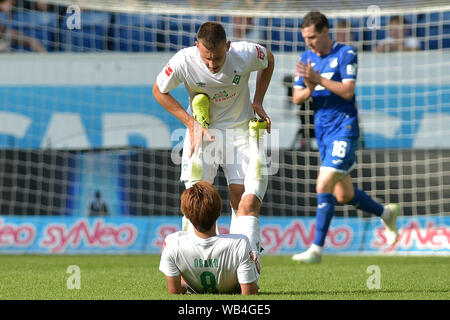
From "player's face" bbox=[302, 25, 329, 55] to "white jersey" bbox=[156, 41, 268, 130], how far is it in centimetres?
241

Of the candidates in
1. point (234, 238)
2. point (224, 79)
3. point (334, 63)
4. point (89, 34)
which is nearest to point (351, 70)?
point (334, 63)

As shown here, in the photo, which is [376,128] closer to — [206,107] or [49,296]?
[206,107]

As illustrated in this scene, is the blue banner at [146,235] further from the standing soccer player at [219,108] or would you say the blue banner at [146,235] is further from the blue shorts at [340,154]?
the standing soccer player at [219,108]

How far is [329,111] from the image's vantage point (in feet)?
29.0

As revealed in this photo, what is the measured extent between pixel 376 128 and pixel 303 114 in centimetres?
136

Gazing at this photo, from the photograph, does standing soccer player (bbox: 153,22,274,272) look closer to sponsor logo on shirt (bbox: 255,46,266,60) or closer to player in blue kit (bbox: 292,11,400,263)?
sponsor logo on shirt (bbox: 255,46,266,60)

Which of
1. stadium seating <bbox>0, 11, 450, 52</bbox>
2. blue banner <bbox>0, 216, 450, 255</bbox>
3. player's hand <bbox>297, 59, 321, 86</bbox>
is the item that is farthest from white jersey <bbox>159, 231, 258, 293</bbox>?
stadium seating <bbox>0, 11, 450, 52</bbox>

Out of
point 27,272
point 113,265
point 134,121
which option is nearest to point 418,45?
point 134,121

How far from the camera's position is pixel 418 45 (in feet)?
48.8

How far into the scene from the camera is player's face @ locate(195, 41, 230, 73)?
19.0 ft

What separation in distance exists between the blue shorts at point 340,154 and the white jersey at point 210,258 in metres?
3.83

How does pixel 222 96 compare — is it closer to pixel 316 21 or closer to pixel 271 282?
pixel 271 282

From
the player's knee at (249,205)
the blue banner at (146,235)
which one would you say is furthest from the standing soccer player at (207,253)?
the blue banner at (146,235)
